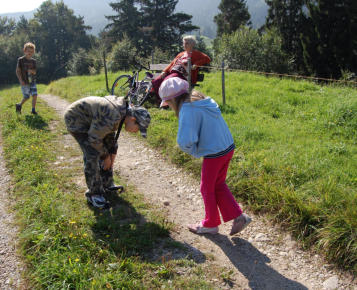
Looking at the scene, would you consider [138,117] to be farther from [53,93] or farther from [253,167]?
[53,93]

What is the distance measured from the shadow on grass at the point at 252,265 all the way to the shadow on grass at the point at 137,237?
33 centimetres

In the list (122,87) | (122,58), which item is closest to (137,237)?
(122,87)

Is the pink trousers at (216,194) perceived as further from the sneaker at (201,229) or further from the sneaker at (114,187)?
the sneaker at (114,187)

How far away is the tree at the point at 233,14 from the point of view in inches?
1588

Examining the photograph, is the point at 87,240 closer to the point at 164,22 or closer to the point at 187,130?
the point at 187,130

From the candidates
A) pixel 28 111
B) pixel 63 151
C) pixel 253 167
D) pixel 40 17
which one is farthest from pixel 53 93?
pixel 40 17

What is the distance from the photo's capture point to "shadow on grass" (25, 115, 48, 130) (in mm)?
6934

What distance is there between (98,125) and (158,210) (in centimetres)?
139

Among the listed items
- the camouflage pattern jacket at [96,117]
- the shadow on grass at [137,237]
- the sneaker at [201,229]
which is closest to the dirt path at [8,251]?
the shadow on grass at [137,237]

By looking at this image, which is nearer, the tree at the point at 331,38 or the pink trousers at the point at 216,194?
the pink trousers at the point at 216,194

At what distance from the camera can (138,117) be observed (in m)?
3.00

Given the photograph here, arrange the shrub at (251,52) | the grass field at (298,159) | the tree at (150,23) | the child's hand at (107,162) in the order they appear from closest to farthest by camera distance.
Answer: the grass field at (298,159) < the child's hand at (107,162) < the shrub at (251,52) < the tree at (150,23)

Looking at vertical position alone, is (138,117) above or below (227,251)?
above

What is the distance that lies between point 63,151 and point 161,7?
40.7 meters
